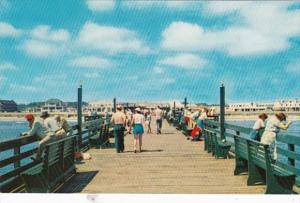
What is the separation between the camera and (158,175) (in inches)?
379

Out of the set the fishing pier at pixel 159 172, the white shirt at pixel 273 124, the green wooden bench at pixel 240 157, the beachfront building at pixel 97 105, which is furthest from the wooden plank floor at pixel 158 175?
the beachfront building at pixel 97 105

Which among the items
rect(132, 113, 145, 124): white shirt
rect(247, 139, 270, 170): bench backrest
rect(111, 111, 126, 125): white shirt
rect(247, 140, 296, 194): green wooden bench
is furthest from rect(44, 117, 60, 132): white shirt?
rect(111, 111, 126, 125): white shirt

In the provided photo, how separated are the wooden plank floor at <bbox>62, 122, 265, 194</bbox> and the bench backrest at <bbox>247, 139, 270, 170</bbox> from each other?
45cm

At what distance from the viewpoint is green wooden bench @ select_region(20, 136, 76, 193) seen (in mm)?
6980

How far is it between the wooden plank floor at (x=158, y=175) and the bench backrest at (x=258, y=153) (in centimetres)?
45

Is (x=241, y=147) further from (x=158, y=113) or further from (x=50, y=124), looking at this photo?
(x=158, y=113)

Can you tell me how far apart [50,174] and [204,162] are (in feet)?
16.1

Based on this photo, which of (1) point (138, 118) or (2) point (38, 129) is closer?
(2) point (38, 129)

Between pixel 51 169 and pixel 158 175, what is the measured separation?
243 centimetres

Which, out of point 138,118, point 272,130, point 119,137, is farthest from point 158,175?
point 119,137

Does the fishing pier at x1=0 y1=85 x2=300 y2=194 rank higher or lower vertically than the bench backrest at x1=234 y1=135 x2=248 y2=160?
lower

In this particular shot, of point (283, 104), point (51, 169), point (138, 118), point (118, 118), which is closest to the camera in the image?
point (51, 169)

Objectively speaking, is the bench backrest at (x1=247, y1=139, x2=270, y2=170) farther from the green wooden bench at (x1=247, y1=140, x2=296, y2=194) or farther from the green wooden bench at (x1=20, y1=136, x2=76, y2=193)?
the green wooden bench at (x1=20, y1=136, x2=76, y2=193)
